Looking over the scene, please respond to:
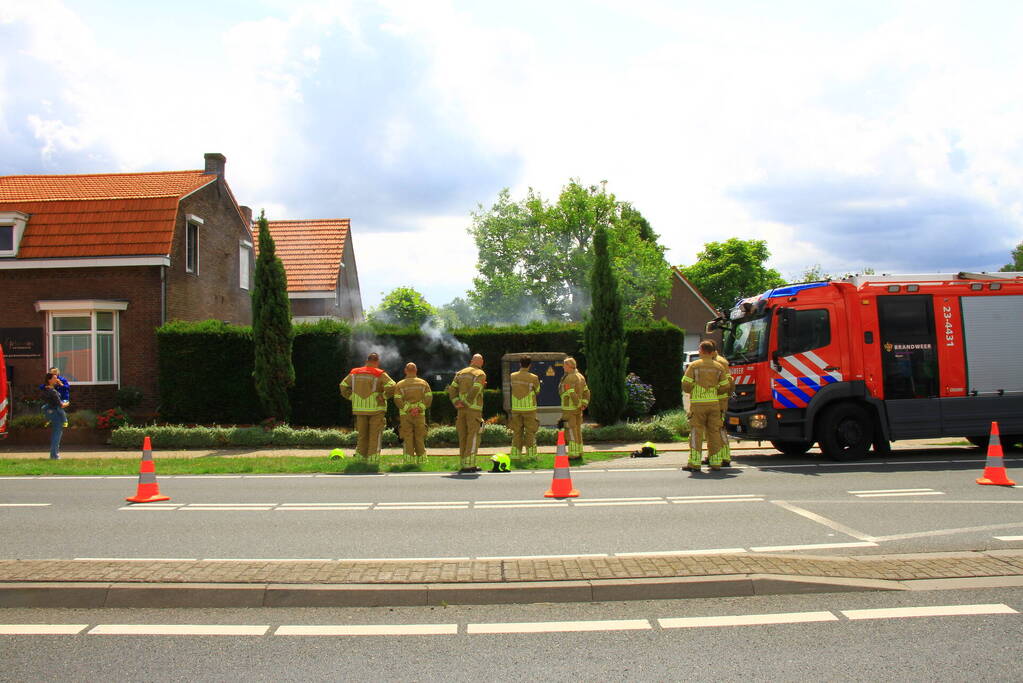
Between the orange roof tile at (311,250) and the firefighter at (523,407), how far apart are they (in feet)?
62.9

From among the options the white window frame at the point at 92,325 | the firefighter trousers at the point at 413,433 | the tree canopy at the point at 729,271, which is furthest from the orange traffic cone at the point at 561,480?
the tree canopy at the point at 729,271

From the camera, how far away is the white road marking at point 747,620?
4996 mm

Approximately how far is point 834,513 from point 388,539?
475cm

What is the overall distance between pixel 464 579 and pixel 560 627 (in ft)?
2.99

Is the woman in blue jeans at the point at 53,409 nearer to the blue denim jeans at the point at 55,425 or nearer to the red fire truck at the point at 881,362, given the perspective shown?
the blue denim jeans at the point at 55,425

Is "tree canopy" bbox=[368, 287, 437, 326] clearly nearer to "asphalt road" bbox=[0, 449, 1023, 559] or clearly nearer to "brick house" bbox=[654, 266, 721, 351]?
"brick house" bbox=[654, 266, 721, 351]

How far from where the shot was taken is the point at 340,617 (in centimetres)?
518

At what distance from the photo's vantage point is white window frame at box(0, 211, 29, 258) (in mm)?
21734

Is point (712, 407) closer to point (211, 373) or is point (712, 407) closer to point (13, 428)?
point (211, 373)

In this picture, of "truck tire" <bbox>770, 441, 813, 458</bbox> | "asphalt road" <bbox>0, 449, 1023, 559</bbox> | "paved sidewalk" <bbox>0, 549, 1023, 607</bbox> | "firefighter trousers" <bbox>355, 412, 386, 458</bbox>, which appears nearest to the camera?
"paved sidewalk" <bbox>0, 549, 1023, 607</bbox>

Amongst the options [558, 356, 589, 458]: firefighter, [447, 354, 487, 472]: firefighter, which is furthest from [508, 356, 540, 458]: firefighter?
[447, 354, 487, 472]: firefighter

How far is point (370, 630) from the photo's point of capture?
493 centimetres

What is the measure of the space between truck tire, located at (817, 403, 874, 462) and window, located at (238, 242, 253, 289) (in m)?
22.3

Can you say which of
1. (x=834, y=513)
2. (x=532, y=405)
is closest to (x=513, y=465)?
(x=532, y=405)
